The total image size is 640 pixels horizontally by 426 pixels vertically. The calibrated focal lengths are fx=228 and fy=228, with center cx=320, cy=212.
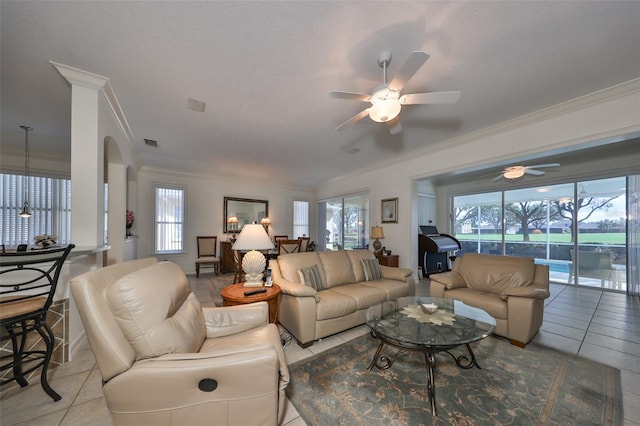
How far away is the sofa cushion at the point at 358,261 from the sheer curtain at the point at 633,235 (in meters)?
4.98

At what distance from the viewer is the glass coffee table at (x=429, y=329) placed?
1.60 m

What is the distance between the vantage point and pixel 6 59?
2064 mm

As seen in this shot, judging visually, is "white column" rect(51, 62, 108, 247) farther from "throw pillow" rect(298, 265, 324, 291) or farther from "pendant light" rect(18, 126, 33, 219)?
"pendant light" rect(18, 126, 33, 219)

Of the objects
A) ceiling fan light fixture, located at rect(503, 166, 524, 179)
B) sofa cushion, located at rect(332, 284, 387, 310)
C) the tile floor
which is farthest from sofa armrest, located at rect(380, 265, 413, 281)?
ceiling fan light fixture, located at rect(503, 166, 524, 179)

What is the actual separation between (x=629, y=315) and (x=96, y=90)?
23.5 feet

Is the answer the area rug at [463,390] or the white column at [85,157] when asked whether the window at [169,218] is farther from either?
the area rug at [463,390]

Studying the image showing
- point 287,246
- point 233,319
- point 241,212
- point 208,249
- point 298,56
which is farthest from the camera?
point 241,212

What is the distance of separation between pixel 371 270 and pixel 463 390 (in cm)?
172

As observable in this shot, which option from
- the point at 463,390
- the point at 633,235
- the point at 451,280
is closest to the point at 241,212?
the point at 451,280

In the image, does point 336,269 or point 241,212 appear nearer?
point 336,269

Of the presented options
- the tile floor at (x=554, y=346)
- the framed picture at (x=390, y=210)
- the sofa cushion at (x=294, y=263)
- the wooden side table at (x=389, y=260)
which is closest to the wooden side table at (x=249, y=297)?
the sofa cushion at (x=294, y=263)

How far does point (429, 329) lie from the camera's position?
72.0 inches

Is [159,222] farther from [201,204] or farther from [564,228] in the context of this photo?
[564,228]

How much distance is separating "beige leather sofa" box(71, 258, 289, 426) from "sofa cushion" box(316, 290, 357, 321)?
1.09m
